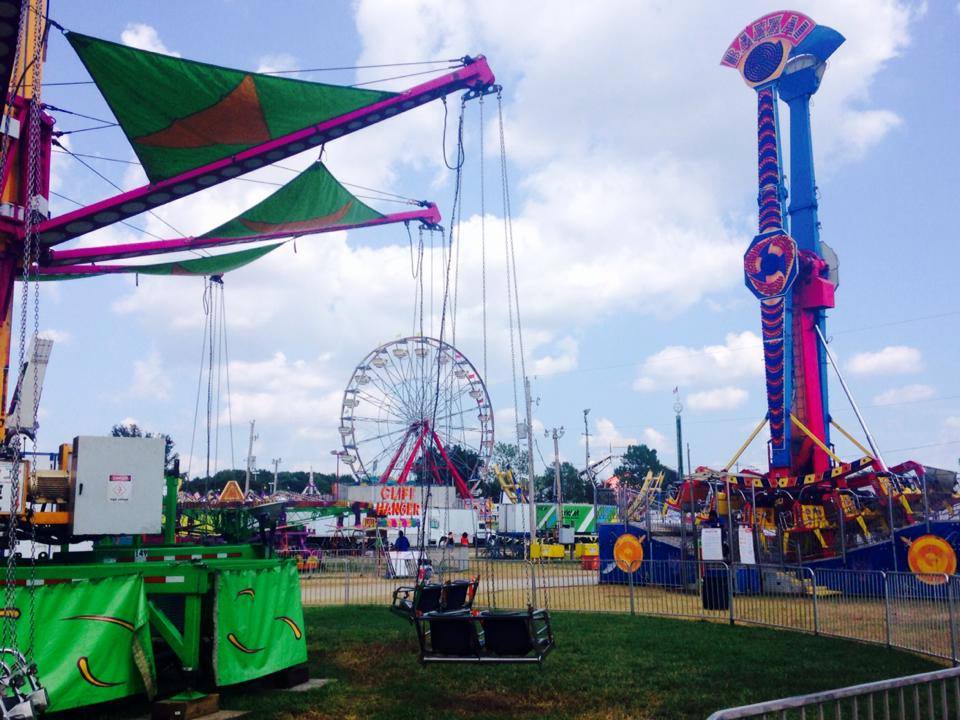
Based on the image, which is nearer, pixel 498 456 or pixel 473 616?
pixel 473 616

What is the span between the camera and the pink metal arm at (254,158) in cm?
1438

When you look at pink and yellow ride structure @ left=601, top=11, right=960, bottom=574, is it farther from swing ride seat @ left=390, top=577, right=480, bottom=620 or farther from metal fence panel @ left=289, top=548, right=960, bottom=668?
swing ride seat @ left=390, top=577, right=480, bottom=620

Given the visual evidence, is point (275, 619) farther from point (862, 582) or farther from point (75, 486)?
point (862, 582)

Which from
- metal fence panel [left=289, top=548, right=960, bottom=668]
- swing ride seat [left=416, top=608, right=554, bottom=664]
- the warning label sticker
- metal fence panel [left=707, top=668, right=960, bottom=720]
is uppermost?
the warning label sticker

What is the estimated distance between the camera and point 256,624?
8961 millimetres

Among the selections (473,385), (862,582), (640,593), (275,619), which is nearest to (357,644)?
(275,619)

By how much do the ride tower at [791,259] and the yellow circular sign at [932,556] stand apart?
30.1 feet

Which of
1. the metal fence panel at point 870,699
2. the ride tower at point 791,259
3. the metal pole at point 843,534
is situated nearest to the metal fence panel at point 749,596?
the metal pole at point 843,534

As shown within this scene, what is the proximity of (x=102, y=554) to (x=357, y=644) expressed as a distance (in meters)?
3.89

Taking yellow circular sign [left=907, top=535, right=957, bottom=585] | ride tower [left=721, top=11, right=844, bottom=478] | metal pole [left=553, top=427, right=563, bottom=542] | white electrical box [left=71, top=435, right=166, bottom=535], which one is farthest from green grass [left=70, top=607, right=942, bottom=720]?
metal pole [left=553, top=427, right=563, bottom=542]

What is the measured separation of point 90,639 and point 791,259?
80.2ft

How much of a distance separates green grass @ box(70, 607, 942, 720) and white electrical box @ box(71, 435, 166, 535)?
1845 millimetres

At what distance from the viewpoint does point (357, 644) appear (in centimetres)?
1216

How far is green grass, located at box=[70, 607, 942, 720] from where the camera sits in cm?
813
